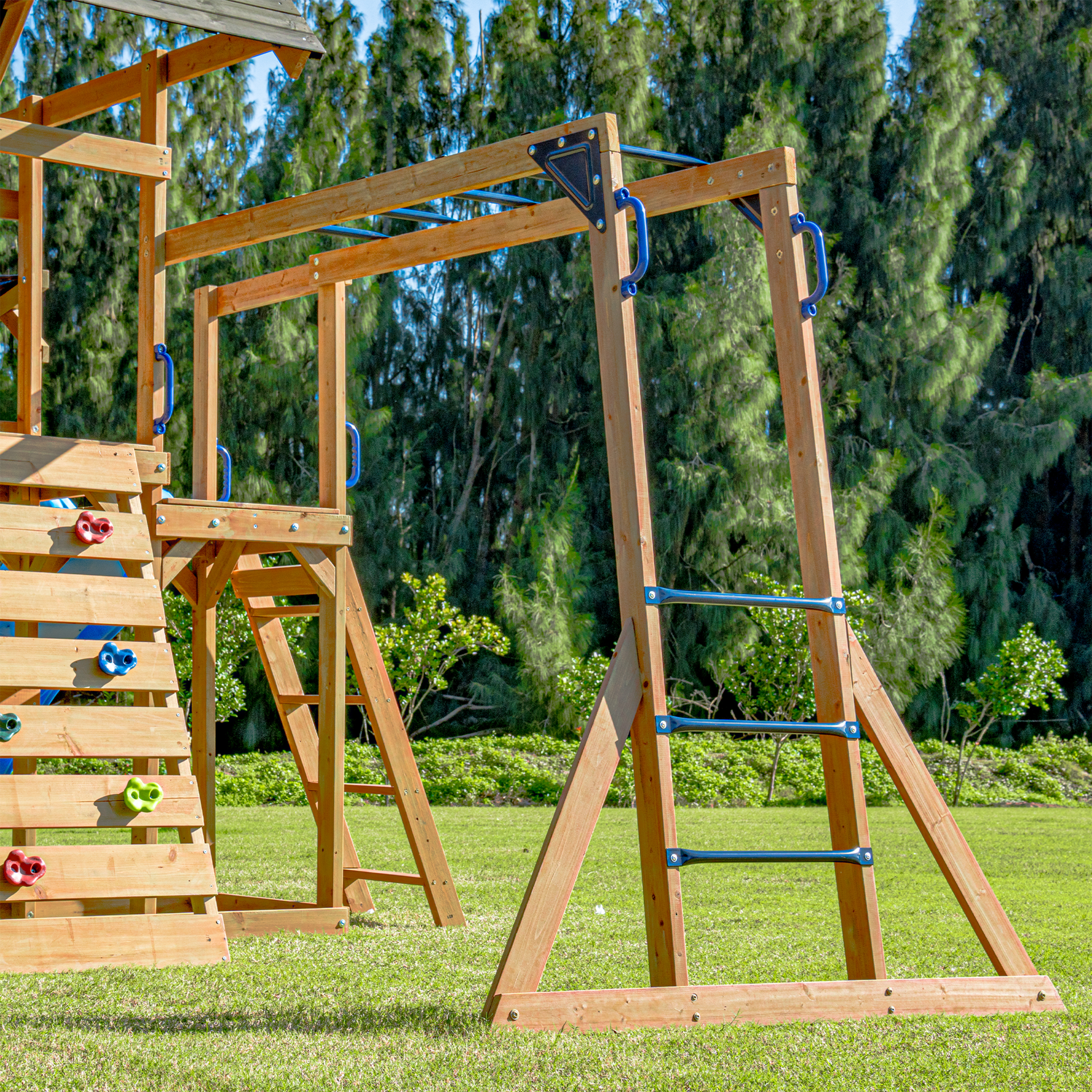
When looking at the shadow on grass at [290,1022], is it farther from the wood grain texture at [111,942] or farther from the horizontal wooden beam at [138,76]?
the horizontal wooden beam at [138,76]

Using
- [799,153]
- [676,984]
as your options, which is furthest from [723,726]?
[799,153]

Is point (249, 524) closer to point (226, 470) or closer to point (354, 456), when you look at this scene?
point (354, 456)

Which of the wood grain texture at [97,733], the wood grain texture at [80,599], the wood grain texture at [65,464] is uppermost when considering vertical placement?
the wood grain texture at [65,464]

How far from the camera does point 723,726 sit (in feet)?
13.3

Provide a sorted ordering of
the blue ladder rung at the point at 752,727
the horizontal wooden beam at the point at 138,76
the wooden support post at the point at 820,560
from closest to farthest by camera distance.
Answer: the blue ladder rung at the point at 752,727 → the wooden support post at the point at 820,560 → the horizontal wooden beam at the point at 138,76

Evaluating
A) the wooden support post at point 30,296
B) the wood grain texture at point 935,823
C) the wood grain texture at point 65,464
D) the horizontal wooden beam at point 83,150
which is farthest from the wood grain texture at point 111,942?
the horizontal wooden beam at point 83,150

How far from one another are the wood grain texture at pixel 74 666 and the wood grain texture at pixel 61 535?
41cm

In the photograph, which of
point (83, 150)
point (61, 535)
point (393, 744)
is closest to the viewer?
point (61, 535)

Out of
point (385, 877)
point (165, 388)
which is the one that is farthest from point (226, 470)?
point (385, 877)

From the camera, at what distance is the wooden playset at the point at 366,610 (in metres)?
4.05

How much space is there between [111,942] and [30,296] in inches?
127

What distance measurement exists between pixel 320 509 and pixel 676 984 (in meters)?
3.38

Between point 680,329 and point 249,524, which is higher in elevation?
point 680,329

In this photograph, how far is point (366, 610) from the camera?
21.8 ft
